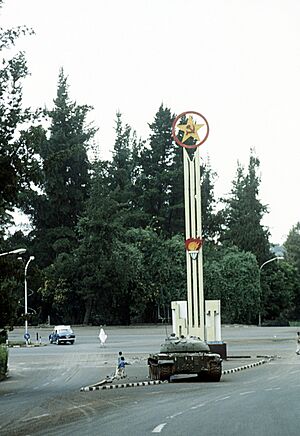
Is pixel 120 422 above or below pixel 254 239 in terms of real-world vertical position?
below

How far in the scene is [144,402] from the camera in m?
22.0

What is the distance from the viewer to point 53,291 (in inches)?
→ 3435

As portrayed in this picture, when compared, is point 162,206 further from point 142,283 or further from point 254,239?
point 142,283

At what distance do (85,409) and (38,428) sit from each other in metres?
4.30

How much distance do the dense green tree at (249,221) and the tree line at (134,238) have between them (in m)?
0.13

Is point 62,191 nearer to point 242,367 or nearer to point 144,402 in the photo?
point 242,367

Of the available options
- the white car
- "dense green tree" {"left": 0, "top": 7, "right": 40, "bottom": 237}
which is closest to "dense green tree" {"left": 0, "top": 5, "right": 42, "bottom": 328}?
"dense green tree" {"left": 0, "top": 7, "right": 40, "bottom": 237}

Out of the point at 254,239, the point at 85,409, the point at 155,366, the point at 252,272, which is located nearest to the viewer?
the point at 85,409

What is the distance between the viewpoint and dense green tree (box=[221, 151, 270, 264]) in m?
104

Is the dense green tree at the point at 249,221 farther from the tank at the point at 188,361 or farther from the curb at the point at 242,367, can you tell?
the tank at the point at 188,361

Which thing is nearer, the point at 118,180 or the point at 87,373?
the point at 87,373

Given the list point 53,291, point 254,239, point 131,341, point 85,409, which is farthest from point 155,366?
point 254,239

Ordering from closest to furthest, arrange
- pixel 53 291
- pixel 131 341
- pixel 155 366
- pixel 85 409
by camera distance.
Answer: pixel 85 409 → pixel 155 366 → pixel 131 341 → pixel 53 291

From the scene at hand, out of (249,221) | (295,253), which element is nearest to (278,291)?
(249,221)
